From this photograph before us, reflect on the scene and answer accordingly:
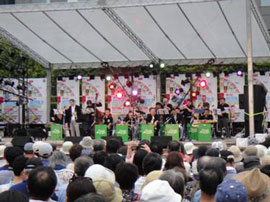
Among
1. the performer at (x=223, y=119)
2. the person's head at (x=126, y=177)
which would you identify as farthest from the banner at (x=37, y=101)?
the person's head at (x=126, y=177)

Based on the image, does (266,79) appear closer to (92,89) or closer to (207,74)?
(207,74)

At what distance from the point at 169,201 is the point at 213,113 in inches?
616

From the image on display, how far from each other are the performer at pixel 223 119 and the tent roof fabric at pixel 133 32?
170 cm

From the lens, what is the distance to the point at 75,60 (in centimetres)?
1966

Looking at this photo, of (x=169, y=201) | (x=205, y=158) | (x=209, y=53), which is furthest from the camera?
(x=209, y=53)

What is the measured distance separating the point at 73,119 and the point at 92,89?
2.47m

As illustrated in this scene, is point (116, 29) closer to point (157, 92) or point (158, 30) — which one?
point (158, 30)

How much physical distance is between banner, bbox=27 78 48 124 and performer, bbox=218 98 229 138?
23.7 ft

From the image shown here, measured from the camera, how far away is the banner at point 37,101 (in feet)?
67.6

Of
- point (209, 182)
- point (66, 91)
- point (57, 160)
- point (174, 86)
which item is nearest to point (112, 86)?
point (66, 91)

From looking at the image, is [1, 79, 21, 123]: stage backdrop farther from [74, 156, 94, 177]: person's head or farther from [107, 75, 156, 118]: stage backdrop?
[74, 156, 94, 177]: person's head

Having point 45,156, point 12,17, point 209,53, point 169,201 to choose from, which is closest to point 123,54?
point 209,53

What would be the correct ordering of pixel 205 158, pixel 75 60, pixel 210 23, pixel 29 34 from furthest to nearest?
pixel 75 60, pixel 29 34, pixel 210 23, pixel 205 158

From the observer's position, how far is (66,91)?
2086 centimetres
